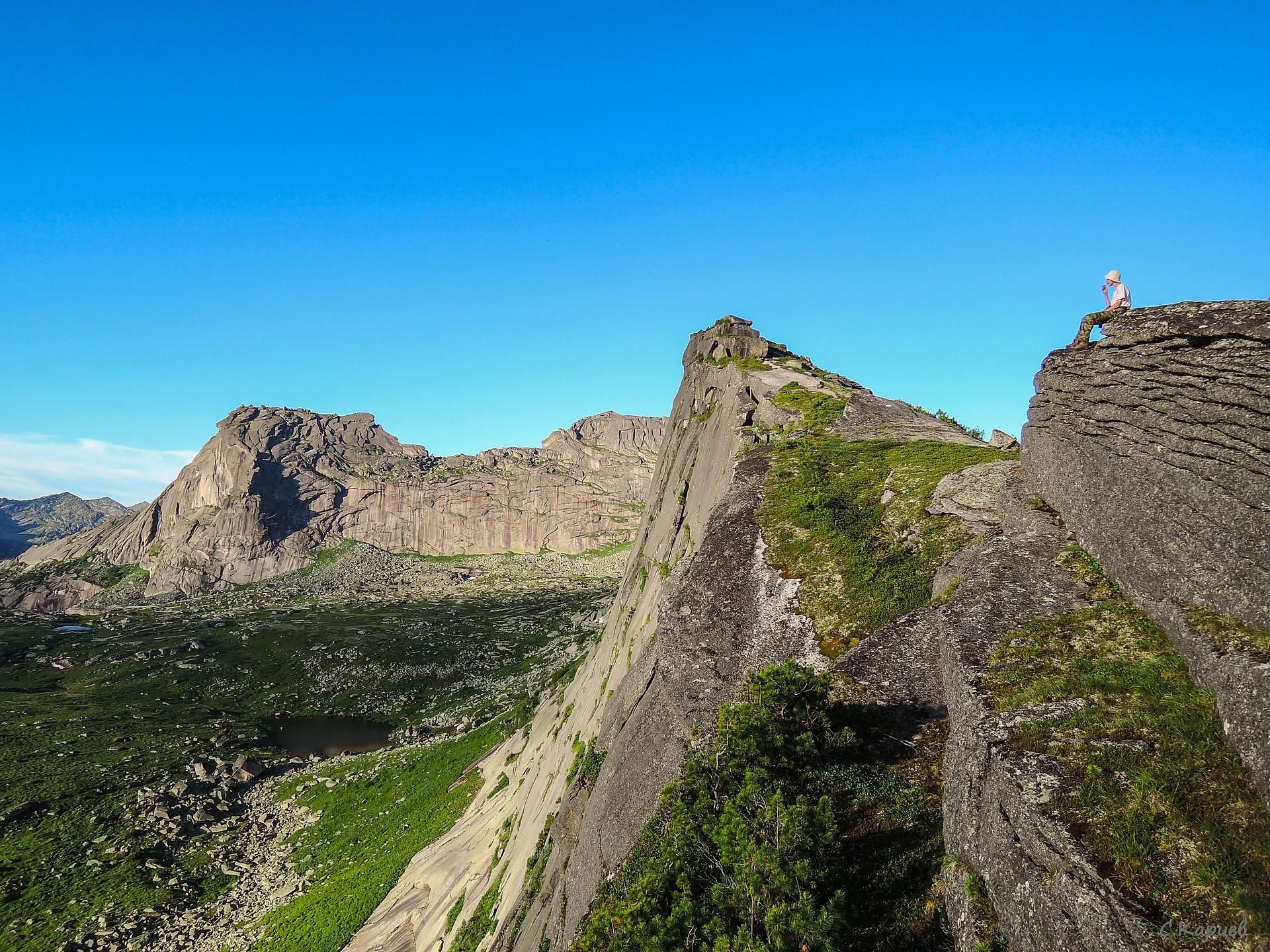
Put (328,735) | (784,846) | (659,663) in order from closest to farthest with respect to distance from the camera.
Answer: (784,846) < (659,663) < (328,735)

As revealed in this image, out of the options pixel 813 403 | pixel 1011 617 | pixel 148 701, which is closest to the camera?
pixel 1011 617

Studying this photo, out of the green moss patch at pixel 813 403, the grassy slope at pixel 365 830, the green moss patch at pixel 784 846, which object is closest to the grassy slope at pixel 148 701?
the grassy slope at pixel 365 830

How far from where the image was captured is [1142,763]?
8656 mm

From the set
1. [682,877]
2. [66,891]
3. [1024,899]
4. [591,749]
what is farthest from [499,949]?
[66,891]

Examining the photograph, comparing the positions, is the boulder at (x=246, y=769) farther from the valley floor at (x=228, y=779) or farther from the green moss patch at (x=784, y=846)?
the green moss patch at (x=784, y=846)

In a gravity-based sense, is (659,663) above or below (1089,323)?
below

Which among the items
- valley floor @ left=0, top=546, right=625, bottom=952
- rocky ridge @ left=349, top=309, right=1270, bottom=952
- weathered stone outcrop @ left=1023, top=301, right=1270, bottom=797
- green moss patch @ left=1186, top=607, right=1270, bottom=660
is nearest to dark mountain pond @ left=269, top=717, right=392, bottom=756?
valley floor @ left=0, top=546, right=625, bottom=952

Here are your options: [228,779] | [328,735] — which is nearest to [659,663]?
[228,779]

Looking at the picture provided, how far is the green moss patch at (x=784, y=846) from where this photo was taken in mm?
9430

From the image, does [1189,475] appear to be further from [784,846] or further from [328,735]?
[328,735]

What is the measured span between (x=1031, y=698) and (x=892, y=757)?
3574 mm

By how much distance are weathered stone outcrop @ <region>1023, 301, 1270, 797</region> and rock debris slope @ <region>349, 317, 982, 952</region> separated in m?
7.88

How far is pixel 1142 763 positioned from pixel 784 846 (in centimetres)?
558

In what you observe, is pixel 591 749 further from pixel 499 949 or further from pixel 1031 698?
pixel 1031 698
